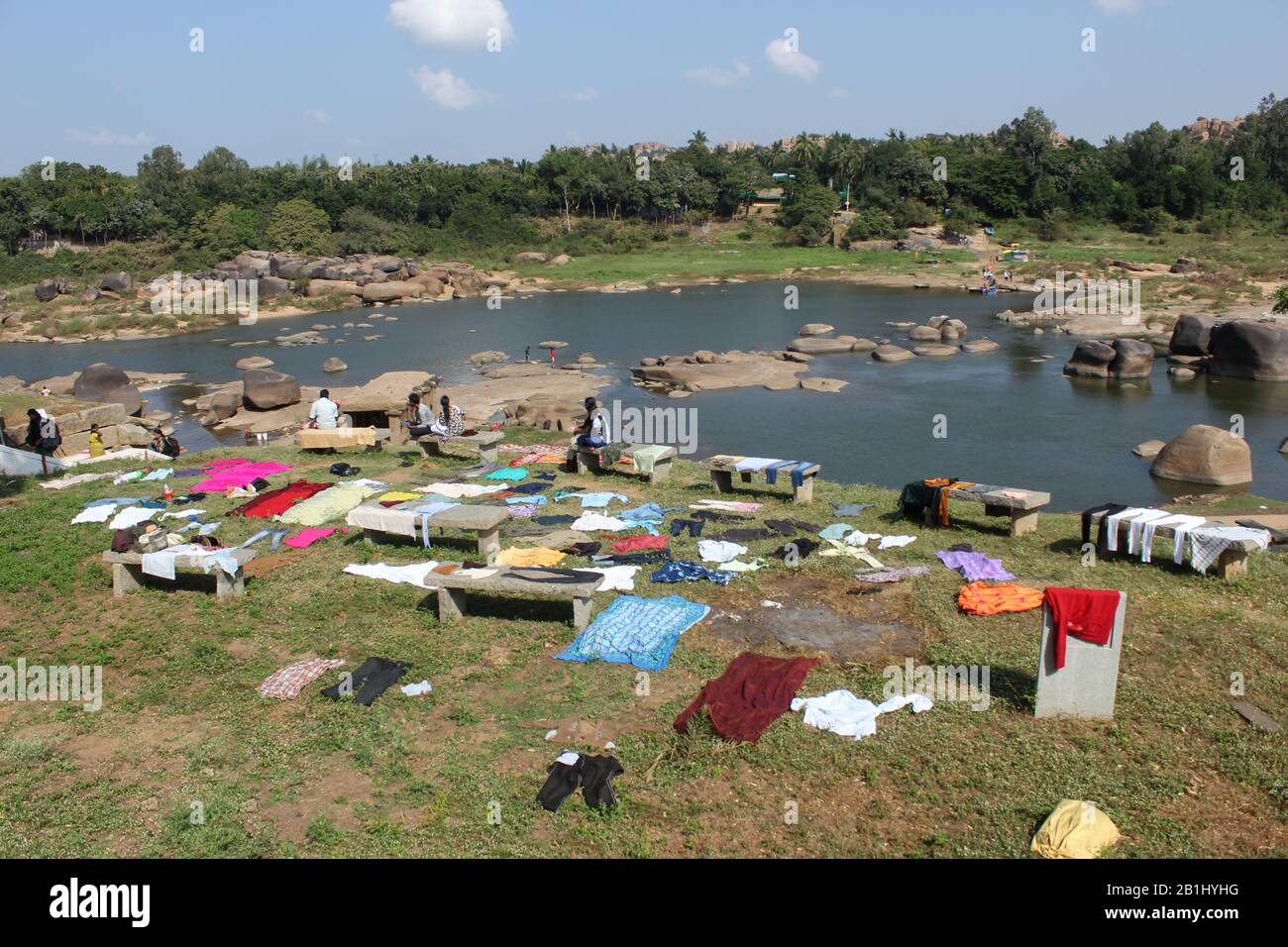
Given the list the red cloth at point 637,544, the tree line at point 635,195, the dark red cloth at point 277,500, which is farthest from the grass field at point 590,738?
A: the tree line at point 635,195

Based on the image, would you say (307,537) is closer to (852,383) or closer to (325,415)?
(325,415)

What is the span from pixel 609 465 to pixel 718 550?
6408 millimetres

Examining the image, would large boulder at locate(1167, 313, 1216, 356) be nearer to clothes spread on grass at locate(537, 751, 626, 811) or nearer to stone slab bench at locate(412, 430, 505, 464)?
stone slab bench at locate(412, 430, 505, 464)

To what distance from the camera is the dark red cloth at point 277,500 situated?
1700 cm

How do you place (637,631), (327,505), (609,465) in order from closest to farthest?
(637,631) → (327,505) → (609,465)

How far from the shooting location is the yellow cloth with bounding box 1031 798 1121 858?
737 centimetres

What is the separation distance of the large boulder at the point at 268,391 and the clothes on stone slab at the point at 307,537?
75.2ft

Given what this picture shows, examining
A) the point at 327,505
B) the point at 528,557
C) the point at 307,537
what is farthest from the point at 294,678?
the point at 327,505

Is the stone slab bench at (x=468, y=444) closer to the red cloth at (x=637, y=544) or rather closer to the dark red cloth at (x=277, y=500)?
the dark red cloth at (x=277, y=500)

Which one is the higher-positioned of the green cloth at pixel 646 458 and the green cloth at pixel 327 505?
the green cloth at pixel 646 458

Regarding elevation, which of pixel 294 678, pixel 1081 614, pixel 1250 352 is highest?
pixel 1250 352

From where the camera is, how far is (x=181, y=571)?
13.7 meters

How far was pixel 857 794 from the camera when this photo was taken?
827cm
